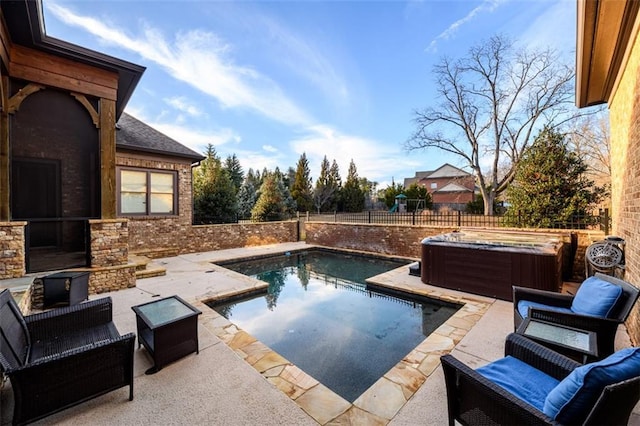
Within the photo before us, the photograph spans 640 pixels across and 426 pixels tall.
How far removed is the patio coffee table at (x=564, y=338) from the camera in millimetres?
2238

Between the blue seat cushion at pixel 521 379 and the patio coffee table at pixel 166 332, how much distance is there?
2922mm

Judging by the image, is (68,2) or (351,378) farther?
(68,2)

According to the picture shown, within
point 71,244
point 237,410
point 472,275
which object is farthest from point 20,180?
point 472,275

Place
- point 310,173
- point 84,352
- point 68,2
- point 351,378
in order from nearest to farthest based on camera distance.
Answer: point 84,352 < point 351,378 < point 68,2 < point 310,173

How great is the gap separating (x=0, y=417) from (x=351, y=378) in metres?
3.01

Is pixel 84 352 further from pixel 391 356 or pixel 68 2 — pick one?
pixel 68 2

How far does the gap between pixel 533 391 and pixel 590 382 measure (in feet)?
2.15

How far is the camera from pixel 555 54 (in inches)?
551

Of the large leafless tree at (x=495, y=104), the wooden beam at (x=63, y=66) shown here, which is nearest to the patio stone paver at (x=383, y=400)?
the wooden beam at (x=63, y=66)

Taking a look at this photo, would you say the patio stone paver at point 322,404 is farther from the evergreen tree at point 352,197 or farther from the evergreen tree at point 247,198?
the evergreen tree at point 352,197

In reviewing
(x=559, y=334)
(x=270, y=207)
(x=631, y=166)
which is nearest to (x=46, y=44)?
(x=559, y=334)

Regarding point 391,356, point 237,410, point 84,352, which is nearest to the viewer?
point 84,352

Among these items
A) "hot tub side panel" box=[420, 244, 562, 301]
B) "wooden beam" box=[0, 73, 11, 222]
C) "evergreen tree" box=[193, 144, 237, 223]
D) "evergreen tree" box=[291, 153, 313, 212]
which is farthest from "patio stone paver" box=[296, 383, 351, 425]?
"evergreen tree" box=[291, 153, 313, 212]

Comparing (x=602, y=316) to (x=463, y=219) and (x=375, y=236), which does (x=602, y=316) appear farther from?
(x=463, y=219)
